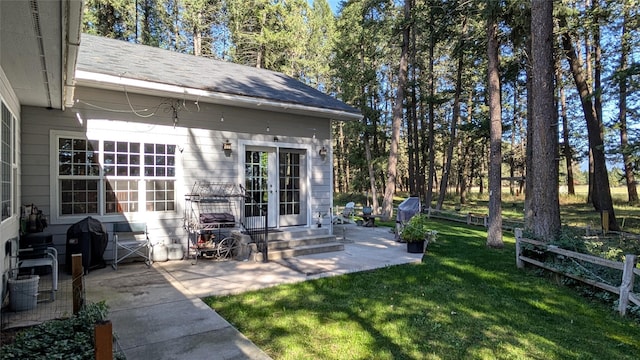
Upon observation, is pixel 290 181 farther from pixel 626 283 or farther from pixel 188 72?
pixel 626 283

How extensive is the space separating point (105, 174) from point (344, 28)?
19.5m

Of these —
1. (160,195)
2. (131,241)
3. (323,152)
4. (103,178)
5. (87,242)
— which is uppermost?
(323,152)

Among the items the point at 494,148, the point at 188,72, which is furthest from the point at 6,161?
the point at 494,148

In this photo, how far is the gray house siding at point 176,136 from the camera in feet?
20.2

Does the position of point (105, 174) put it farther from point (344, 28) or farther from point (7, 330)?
point (344, 28)

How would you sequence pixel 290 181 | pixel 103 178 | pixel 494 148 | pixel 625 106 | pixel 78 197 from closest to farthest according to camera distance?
1. pixel 78 197
2. pixel 103 178
3. pixel 290 181
4. pixel 494 148
5. pixel 625 106

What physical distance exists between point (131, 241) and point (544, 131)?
835cm

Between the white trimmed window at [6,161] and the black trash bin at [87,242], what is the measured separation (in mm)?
1271

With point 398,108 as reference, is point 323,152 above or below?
below

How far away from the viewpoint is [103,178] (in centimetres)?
670

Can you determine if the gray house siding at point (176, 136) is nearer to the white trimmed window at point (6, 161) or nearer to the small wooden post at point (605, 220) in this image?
the white trimmed window at point (6, 161)

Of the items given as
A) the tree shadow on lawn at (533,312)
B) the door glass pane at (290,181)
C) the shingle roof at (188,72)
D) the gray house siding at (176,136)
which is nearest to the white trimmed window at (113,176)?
the gray house siding at (176,136)

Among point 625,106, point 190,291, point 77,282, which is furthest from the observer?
point 625,106

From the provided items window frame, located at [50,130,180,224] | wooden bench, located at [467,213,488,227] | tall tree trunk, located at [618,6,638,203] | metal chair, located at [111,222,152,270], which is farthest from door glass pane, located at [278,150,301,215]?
wooden bench, located at [467,213,488,227]
